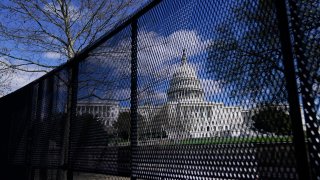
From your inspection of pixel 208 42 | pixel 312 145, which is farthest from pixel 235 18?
pixel 312 145

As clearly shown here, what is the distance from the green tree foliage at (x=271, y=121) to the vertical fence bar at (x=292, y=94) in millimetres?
47

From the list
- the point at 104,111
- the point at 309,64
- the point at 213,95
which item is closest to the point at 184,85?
the point at 213,95

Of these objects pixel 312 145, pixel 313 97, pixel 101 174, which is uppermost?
pixel 313 97

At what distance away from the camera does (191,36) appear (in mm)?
2684

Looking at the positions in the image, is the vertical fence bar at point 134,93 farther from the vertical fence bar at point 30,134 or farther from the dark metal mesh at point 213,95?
the vertical fence bar at point 30,134

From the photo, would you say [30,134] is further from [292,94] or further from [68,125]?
[292,94]

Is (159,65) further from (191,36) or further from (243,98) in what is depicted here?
(243,98)

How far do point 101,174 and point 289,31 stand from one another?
2837 millimetres

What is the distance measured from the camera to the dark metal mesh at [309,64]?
68.7 inches

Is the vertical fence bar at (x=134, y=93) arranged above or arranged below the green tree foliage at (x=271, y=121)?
above

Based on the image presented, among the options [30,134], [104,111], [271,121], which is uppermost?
[104,111]

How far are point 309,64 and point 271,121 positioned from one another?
38 centimetres

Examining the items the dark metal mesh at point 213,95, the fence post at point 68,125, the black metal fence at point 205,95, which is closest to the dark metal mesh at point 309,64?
the black metal fence at point 205,95

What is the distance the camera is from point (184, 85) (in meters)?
2.70
